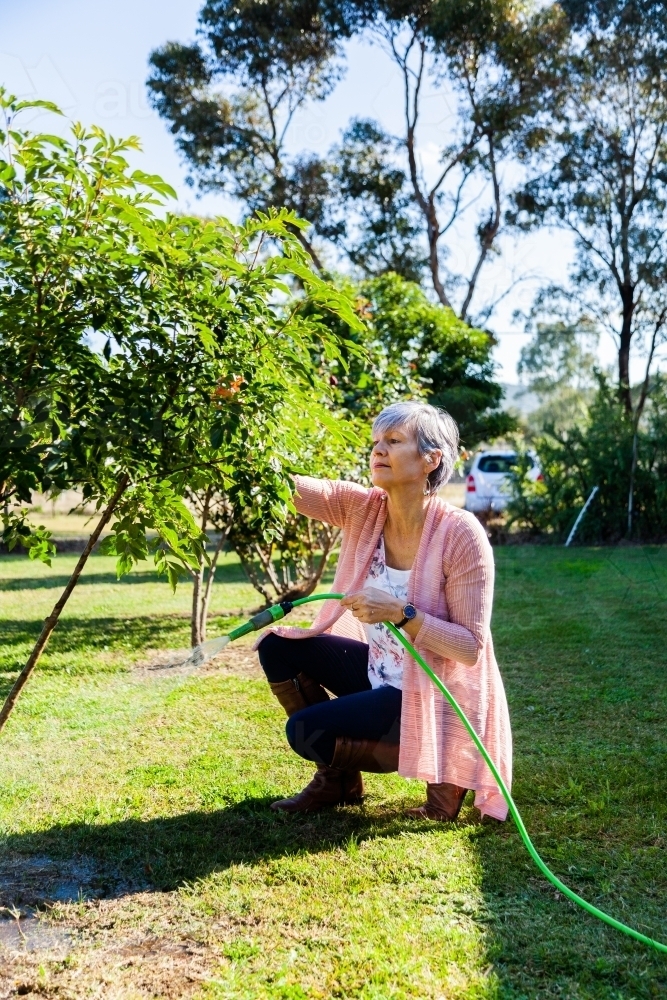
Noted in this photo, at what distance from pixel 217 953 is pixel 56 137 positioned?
2.14m

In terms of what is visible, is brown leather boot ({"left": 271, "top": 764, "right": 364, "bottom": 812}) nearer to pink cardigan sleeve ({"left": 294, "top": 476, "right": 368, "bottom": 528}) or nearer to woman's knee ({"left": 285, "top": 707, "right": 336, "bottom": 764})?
woman's knee ({"left": 285, "top": 707, "right": 336, "bottom": 764})

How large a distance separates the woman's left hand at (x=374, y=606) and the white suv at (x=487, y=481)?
41.0 feet

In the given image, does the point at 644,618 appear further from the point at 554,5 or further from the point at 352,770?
the point at 554,5

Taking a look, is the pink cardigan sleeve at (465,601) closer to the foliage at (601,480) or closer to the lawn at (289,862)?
the lawn at (289,862)

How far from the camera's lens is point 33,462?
2.47 metres

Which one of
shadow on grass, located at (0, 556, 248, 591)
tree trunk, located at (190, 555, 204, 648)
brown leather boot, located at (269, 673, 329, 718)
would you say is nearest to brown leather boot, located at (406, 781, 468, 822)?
brown leather boot, located at (269, 673, 329, 718)

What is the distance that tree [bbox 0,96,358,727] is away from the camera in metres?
2.53

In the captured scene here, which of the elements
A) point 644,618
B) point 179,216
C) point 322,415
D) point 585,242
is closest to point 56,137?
point 179,216

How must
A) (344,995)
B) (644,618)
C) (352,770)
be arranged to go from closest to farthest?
(344,995), (352,770), (644,618)

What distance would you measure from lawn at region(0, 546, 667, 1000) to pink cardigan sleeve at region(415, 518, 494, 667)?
69 centimetres

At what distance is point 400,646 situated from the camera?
137 inches

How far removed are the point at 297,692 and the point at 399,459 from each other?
938mm

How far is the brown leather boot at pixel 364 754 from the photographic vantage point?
11.0 feet

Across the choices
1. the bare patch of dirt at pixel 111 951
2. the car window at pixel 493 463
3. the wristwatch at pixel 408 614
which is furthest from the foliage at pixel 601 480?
the bare patch of dirt at pixel 111 951
